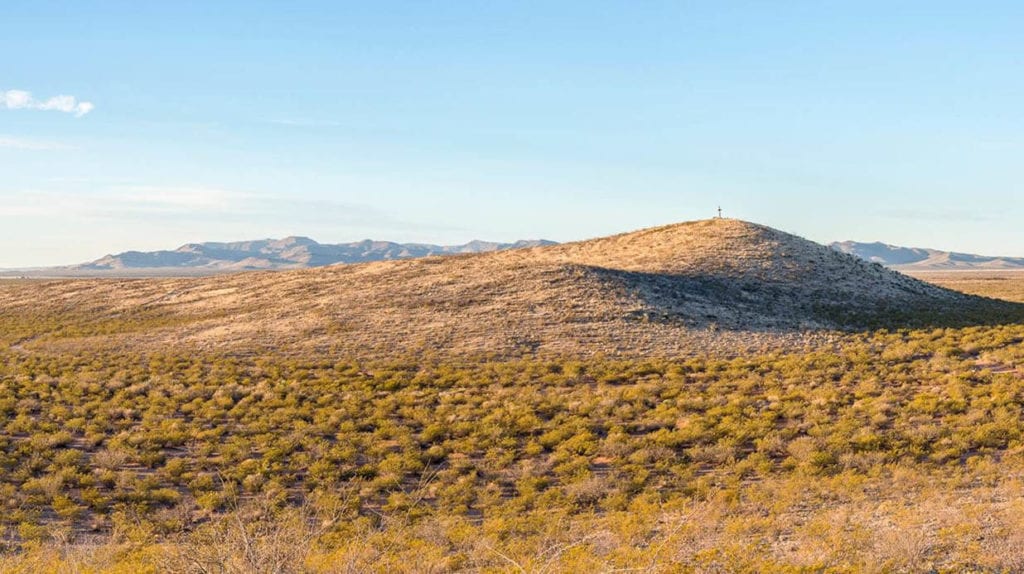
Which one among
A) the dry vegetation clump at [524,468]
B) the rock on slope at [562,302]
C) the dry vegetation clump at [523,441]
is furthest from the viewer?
the rock on slope at [562,302]

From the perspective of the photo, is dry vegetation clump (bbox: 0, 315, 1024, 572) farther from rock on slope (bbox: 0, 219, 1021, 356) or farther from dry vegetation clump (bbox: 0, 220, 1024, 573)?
rock on slope (bbox: 0, 219, 1021, 356)

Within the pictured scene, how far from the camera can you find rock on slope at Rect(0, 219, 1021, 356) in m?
38.8

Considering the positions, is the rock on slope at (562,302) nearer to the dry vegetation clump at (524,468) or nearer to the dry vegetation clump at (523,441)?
the dry vegetation clump at (523,441)

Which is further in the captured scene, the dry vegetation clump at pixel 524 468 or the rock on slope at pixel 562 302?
the rock on slope at pixel 562 302

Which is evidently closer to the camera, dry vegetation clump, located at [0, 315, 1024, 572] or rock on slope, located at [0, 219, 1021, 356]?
dry vegetation clump, located at [0, 315, 1024, 572]

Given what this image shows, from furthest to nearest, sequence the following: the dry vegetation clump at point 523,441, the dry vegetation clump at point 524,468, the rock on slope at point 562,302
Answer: the rock on slope at point 562,302
the dry vegetation clump at point 523,441
the dry vegetation clump at point 524,468

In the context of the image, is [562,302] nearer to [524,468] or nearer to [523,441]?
[523,441]

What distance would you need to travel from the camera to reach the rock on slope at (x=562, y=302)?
127 ft

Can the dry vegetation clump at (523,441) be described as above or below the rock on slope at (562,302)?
below

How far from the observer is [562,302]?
1816 inches

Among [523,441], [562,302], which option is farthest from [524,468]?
[562,302]

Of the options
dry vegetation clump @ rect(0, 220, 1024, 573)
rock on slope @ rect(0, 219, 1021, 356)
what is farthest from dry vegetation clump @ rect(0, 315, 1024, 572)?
rock on slope @ rect(0, 219, 1021, 356)

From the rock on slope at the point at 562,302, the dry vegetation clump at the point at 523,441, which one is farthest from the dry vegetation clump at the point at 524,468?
the rock on slope at the point at 562,302

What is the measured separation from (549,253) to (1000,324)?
43.2m
